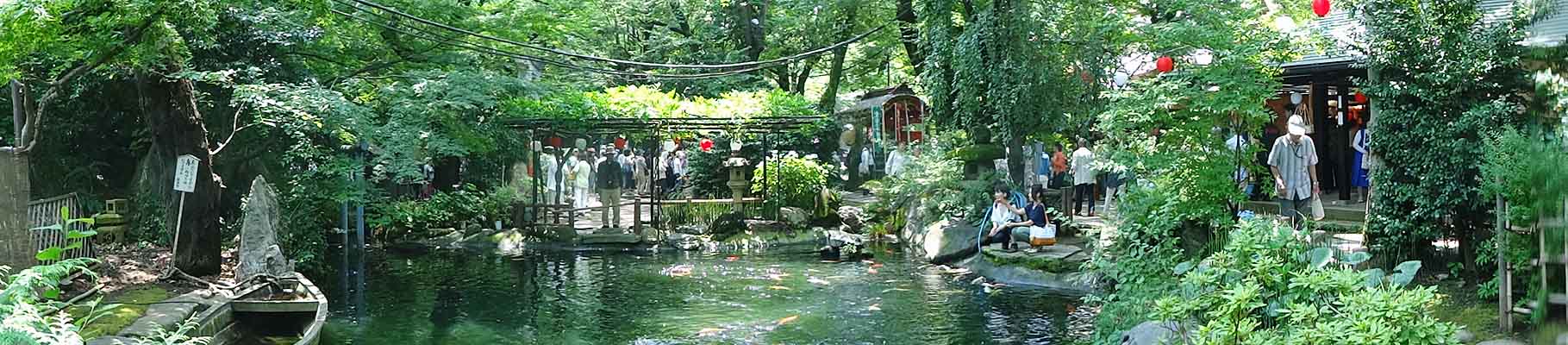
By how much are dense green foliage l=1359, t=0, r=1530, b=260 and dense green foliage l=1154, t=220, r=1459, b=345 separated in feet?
4.93

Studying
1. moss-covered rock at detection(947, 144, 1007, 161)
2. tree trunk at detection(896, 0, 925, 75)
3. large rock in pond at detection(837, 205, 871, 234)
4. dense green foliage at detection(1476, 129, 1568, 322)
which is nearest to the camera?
dense green foliage at detection(1476, 129, 1568, 322)

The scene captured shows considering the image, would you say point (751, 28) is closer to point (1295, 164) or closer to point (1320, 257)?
point (1295, 164)

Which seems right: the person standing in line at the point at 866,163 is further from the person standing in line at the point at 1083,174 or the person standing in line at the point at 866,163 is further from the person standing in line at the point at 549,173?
the person standing in line at the point at 1083,174

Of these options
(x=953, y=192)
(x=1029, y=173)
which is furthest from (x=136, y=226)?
(x=1029, y=173)

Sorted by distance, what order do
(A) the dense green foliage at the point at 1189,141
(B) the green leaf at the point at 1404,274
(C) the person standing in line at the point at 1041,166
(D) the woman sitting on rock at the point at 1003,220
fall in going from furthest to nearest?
(C) the person standing in line at the point at 1041,166
(D) the woman sitting on rock at the point at 1003,220
(A) the dense green foliage at the point at 1189,141
(B) the green leaf at the point at 1404,274

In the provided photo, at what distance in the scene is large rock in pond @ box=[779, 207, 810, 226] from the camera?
21.0 meters

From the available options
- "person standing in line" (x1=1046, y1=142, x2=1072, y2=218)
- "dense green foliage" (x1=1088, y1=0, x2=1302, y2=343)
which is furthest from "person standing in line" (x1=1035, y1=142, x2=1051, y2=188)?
"dense green foliage" (x1=1088, y1=0, x2=1302, y2=343)

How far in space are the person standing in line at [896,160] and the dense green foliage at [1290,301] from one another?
1310 cm

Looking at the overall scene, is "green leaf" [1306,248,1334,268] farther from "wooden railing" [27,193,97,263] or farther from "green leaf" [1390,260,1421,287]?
"wooden railing" [27,193,97,263]

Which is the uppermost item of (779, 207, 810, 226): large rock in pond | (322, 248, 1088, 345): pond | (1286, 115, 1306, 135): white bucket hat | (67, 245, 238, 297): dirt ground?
(1286, 115, 1306, 135): white bucket hat

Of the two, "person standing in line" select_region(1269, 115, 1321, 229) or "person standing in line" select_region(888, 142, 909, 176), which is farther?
"person standing in line" select_region(888, 142, 909, 176)

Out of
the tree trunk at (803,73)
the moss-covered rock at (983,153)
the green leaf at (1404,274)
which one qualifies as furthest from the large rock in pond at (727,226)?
the green leaf at (1404,274)

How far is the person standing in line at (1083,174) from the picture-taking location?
17.7 metres

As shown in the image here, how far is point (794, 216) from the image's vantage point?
21.1 m
